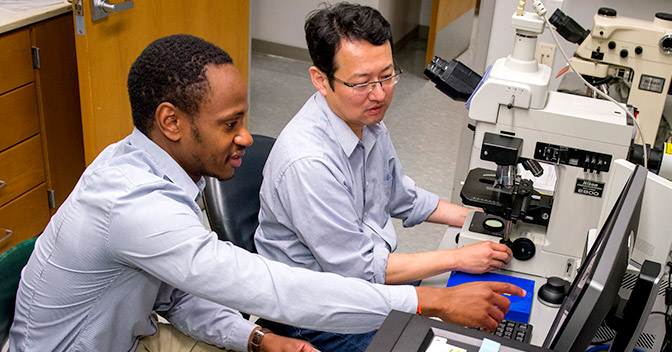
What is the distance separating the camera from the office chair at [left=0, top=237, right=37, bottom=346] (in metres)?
1.27

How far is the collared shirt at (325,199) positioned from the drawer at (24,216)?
1.28 m

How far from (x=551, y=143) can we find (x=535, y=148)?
1.4 inches

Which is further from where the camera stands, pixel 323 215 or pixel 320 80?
pixel 320 80

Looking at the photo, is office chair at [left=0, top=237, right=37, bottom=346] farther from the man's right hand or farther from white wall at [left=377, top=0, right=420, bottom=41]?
white wall at [left=377, top=0, right=420, bottom=41]

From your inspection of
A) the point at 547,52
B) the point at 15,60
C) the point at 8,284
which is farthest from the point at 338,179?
the point at 547,52

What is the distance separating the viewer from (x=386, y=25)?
1.64 meters

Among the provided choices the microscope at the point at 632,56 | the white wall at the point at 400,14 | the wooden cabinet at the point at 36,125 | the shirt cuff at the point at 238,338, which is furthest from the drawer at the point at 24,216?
the white wall at the point at 400,14

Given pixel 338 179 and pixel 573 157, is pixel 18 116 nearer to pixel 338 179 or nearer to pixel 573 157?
pixel 338 179

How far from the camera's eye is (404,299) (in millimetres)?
1314

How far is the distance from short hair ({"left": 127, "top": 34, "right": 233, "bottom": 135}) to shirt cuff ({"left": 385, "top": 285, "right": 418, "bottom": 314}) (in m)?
0.51

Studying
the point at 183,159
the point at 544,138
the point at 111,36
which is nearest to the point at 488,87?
the point at 544,138

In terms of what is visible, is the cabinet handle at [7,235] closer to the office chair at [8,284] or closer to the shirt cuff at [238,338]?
the office chair at [8,284]

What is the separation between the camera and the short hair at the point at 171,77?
4.00ft

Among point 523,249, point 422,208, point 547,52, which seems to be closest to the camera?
point 523,249
